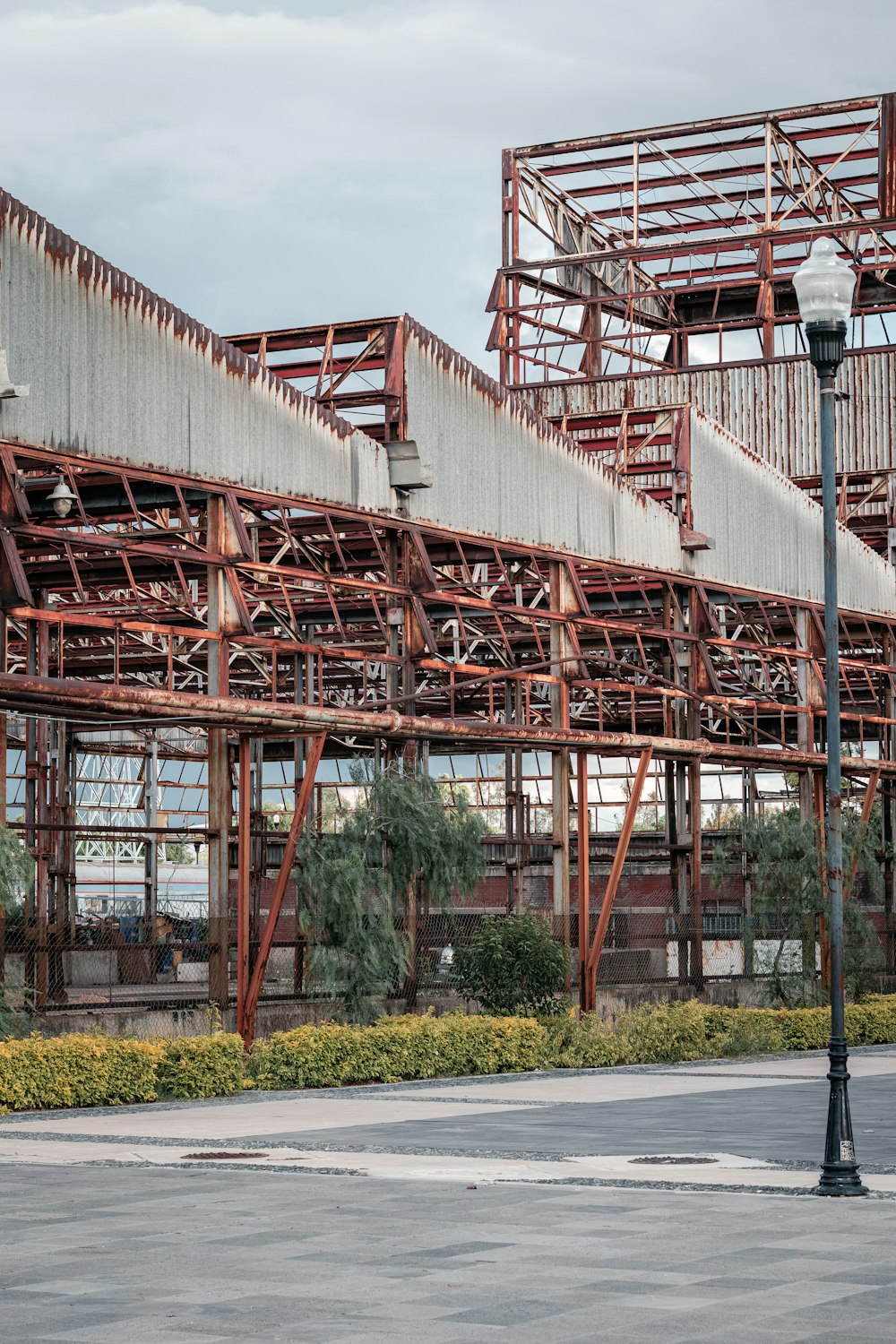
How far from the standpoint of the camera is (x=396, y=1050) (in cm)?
2286

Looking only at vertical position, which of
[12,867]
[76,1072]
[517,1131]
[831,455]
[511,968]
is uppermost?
[831,455]

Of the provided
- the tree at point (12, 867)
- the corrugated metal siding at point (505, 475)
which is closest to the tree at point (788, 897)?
the corrugated metal siding at point (505, 475)

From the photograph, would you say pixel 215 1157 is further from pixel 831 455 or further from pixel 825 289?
pixel 825 289

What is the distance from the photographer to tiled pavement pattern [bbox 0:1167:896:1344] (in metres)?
8.23

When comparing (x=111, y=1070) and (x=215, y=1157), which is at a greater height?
(x=111, y=1070)

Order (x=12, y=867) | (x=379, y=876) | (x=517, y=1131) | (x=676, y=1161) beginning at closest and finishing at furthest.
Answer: (x=676, y=1161) < (x=517, y=1131) < (x=12, y=867) < (x=379, y=876)

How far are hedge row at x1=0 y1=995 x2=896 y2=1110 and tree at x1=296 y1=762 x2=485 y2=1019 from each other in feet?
2.63

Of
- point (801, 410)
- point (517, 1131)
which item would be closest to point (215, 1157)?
point (517, 1131)

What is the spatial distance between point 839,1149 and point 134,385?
45.3 feet

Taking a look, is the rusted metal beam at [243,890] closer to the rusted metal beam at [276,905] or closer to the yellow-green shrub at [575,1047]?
the rusted metal beam at [276,905]

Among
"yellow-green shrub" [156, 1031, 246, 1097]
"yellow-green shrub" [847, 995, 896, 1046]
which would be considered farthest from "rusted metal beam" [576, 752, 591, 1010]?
"yellow-green shrub" [156, 1031, 246, 1097]

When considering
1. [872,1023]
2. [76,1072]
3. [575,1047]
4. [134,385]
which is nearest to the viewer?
[76,1072]

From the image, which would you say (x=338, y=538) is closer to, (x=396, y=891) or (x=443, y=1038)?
(x=396, y=891)

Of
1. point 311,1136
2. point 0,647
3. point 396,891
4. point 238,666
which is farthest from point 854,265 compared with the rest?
point 311,1136
